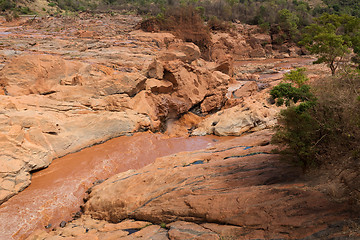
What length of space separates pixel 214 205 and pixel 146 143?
6.64m

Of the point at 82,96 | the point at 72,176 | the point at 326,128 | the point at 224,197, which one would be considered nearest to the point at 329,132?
the point at 326,128

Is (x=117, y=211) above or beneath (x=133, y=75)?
beneath

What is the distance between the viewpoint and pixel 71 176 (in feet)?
26.6

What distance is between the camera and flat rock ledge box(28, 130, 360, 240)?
12.3 ft

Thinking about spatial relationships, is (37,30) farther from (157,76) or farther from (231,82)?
(231,82)

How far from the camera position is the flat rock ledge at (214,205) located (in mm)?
3756

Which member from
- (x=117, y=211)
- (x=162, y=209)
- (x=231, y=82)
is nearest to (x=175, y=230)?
(x=162, y=209)

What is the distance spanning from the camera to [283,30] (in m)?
41.1

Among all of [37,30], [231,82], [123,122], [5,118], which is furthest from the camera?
[37,30]

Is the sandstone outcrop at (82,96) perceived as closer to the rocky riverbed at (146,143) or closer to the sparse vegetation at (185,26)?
the rocky riverbed at (146,143)

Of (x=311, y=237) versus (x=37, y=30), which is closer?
(x=311, y=237)

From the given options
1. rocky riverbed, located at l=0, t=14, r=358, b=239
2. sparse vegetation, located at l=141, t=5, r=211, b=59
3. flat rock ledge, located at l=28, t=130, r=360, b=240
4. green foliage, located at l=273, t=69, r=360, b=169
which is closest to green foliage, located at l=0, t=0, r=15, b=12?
sparse vegetation, located at l=141, t=5, r=211, b=59

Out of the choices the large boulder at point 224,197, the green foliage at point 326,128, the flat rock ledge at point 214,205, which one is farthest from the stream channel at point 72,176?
the green foliage at point 326,128

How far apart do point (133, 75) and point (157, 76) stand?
201 centimetres
